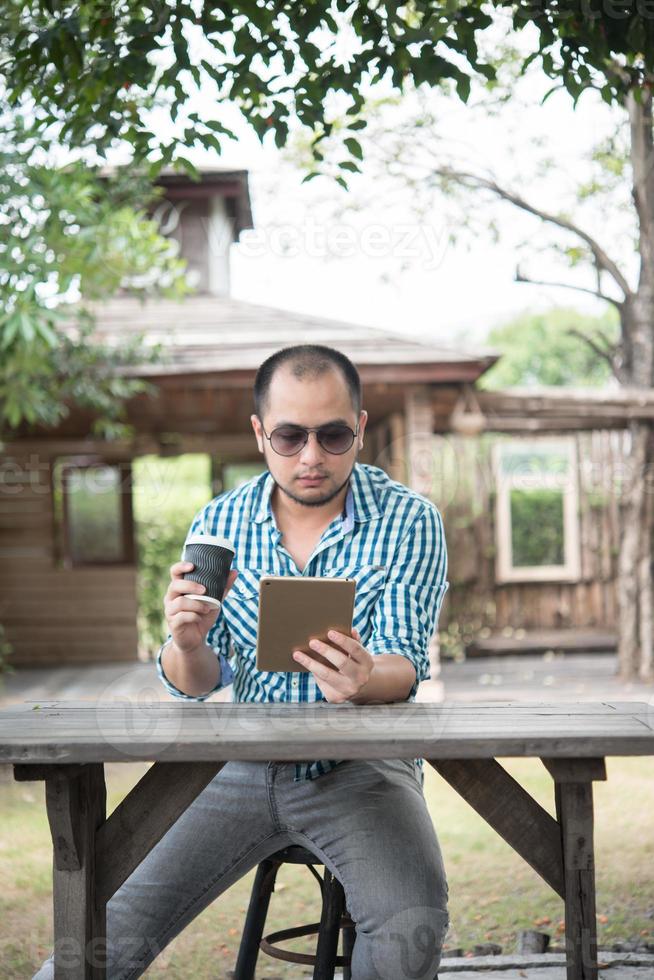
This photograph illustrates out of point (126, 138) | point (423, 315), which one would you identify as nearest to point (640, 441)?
point (126, 138)

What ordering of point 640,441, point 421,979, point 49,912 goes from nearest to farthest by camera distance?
point 421,979, point 49,912, point 640,441

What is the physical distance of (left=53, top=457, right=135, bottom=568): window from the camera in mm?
11680

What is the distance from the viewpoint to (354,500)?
9.13 ft

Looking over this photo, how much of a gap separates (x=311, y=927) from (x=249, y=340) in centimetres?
746

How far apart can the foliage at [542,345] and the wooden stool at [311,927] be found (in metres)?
28.8

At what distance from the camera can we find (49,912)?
4.40 m

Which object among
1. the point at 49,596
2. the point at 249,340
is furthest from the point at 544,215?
the point at 49,596

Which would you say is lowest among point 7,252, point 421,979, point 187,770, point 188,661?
point 421,979

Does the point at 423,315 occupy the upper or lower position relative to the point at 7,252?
upper

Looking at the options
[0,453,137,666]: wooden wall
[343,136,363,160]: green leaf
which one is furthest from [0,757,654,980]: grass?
[0,453,137,666]: wooden wall

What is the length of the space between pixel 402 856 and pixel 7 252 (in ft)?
13.9

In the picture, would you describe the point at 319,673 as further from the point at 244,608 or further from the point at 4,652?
the point at 4,652

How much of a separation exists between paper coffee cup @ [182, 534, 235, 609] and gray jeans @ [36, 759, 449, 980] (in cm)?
51

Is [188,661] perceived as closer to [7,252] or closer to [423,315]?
[7,252]
